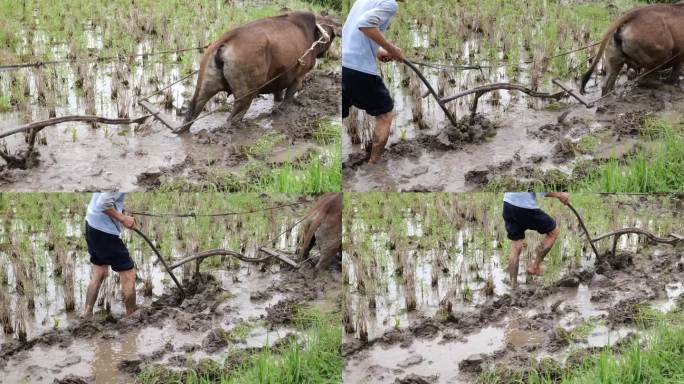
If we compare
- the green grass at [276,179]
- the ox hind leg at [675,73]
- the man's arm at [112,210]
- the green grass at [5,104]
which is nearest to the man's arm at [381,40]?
the green grass at [276,179]

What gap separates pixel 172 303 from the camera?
547 centimetres

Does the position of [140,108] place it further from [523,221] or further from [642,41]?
[642,41]

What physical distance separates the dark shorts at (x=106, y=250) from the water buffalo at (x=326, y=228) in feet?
3.94

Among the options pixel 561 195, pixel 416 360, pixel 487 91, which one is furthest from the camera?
pixel 487 91

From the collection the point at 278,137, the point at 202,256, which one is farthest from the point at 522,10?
the point at 202,256

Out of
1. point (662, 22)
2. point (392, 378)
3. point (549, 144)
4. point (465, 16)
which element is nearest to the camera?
point (392, 378)

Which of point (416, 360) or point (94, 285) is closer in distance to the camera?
point (416, 360)

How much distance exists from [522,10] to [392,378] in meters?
3.58

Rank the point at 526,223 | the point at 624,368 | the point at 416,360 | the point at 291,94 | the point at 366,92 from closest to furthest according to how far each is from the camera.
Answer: the point at 624,368, the point at 416,360, the point at 366,92, the point at 526,223, the point at 291,94

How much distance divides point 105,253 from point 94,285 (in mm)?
206

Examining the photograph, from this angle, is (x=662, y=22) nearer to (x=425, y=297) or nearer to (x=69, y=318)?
(x=425, y=297)

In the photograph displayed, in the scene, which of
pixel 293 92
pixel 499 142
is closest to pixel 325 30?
pixel 293 92

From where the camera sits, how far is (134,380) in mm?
4812

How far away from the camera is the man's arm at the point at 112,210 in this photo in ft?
16.5
